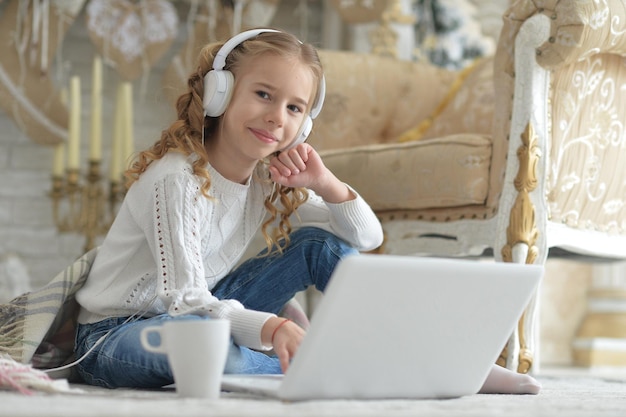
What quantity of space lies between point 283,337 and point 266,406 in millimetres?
193

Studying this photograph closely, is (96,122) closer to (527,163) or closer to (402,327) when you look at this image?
(527,163)

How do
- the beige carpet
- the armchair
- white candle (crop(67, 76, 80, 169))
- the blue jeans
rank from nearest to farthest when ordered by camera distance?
the beige carpet → the blue jeans → the armchair → white candle (crop(67, 76, 80, 169))

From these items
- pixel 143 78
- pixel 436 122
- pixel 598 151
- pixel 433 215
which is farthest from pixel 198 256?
pixel 143 78

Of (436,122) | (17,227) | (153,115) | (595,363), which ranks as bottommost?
(595,363)

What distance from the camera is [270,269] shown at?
1392 mm

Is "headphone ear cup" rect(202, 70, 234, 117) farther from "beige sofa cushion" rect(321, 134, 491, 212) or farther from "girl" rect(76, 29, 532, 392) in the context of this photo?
"beige sofa cushion" rect(321, 134, 491, 212)

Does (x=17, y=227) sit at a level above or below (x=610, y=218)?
below

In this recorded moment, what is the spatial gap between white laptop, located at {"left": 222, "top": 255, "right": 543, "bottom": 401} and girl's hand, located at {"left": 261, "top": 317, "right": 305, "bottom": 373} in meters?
0.04

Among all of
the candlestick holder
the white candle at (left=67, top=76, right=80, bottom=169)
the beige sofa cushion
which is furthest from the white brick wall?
the beige sofa cushion

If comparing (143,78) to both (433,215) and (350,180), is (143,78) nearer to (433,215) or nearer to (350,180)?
(350,180)

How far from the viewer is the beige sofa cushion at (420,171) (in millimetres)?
1705

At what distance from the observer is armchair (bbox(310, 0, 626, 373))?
1590mm

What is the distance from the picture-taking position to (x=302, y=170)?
130 cm

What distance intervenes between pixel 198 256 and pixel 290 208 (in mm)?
256
